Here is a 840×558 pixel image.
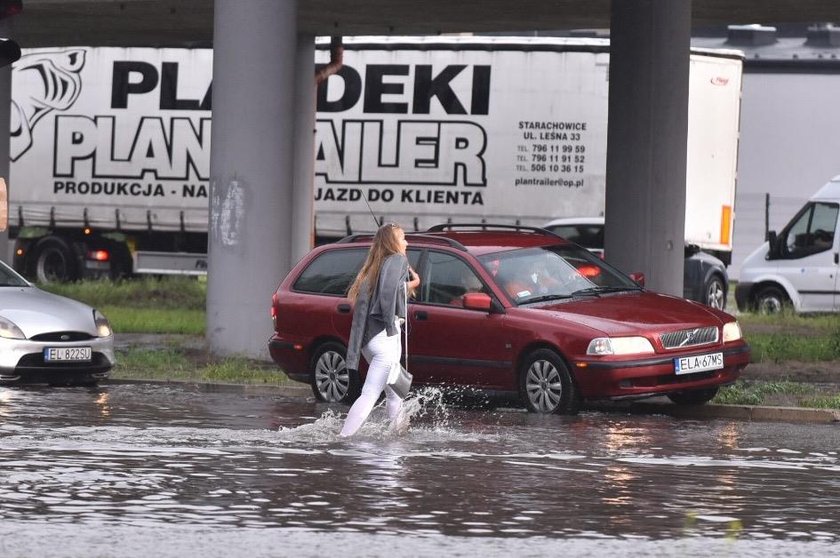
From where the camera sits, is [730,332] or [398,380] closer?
[398,380]

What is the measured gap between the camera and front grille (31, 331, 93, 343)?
1686cm

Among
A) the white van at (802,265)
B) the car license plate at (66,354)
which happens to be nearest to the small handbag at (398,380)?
the car license plate at (66,354)

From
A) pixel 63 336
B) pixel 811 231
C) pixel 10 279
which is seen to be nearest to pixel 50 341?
pixel 63 336

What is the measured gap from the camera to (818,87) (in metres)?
39.2

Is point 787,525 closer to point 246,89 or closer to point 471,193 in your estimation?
point 246,89

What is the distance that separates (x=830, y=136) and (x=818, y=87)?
1.17 meters

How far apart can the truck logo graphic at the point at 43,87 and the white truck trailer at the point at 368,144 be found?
33 millimetres

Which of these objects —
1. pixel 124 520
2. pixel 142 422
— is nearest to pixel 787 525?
pixel 124 520

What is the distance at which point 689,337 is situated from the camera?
14.9 m

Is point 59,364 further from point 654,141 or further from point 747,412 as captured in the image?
point 654,141

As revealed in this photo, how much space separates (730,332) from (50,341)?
20.2 feet

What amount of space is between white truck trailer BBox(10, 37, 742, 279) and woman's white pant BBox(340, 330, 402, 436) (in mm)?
17925

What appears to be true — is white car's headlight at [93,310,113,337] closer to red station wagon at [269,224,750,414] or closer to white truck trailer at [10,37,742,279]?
red station wagon at [269,224,750,414]

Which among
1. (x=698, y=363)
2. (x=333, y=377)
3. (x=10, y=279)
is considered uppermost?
(x=10, y=279)
